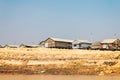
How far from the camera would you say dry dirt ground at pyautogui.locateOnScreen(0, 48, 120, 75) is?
4522cm

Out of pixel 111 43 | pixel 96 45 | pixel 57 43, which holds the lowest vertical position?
pixel 96 45

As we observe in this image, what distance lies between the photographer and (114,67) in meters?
46.1

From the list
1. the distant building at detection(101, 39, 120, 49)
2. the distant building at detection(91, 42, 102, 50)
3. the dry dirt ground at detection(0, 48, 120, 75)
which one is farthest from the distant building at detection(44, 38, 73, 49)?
the dry dirt ground at detection(0, 48, 120, 75)

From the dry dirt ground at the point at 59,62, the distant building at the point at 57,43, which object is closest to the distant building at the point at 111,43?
the distant building at the point at 57,43

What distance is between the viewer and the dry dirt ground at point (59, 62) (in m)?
45.2

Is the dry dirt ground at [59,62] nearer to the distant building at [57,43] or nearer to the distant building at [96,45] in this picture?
the distant building at [57,43]

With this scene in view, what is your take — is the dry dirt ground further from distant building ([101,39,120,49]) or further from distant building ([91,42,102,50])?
distant building ([91,42,102,50])

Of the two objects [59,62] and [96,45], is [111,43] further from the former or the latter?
[59,62]

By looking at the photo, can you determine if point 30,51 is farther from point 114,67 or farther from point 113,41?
point 113,41

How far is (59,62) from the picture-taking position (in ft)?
160

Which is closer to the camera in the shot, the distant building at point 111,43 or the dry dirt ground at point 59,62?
the dry dirt ground at point 59,62

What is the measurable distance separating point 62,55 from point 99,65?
870 centimetres

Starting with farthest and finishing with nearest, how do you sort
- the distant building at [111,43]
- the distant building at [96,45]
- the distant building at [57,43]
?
1. the distant building at [96,45]
2. the distant building at [111,43]
3. the distant building at [57,43]

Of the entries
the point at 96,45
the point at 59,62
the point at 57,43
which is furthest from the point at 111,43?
the point at 59,62
